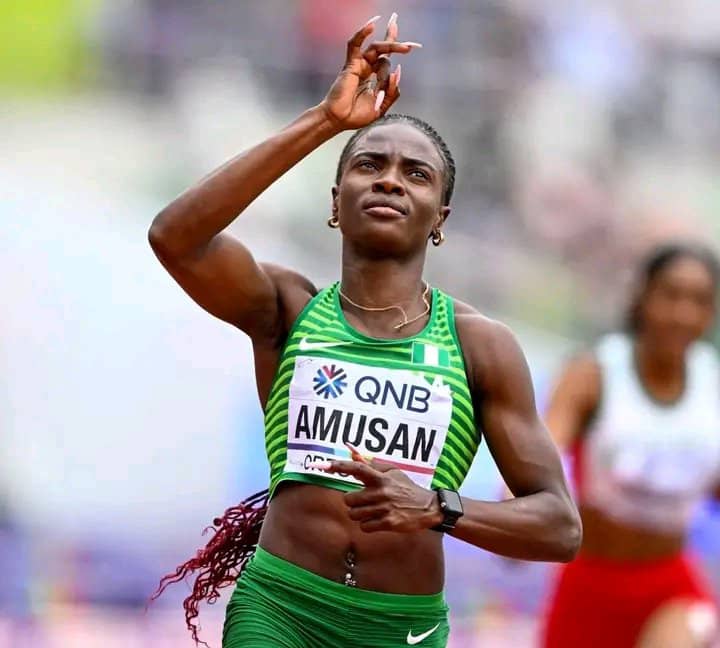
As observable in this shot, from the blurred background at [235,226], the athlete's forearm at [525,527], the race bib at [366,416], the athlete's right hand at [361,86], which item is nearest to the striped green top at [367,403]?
the race bib at [366,416]

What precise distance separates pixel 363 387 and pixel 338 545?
1.34 feet

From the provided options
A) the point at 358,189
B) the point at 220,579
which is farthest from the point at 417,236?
the point at 220,579

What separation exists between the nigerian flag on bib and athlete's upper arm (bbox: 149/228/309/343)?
372mm

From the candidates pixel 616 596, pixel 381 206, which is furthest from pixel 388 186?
pixel 616 596

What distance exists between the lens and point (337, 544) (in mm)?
4309

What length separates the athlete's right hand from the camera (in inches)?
169

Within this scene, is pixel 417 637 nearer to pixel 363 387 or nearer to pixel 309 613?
pixel 309 613

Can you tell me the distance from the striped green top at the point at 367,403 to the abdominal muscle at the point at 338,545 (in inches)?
2.3

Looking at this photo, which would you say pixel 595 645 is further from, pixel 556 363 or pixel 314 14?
pixel 314 14

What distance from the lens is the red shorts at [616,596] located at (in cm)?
671

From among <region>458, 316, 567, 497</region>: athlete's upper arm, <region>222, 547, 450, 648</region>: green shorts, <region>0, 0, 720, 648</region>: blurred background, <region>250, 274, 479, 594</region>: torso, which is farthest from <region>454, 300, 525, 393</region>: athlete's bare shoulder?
<region>0, 0, 720, 648</region>: blurred background

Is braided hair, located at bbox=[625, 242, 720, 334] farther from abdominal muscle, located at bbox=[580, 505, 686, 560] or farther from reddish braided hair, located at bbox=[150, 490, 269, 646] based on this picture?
reddish braided hair, located at bbox=[150, 490, 269, 646]

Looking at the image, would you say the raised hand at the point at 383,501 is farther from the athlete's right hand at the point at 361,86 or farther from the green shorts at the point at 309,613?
the athlete's right hand at the point at 361,86

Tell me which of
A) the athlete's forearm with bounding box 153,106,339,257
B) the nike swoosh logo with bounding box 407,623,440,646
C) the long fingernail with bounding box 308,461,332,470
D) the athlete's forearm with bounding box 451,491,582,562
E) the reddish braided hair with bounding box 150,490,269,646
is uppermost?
the athlete's forearm with bounding box 153,106,339,257
